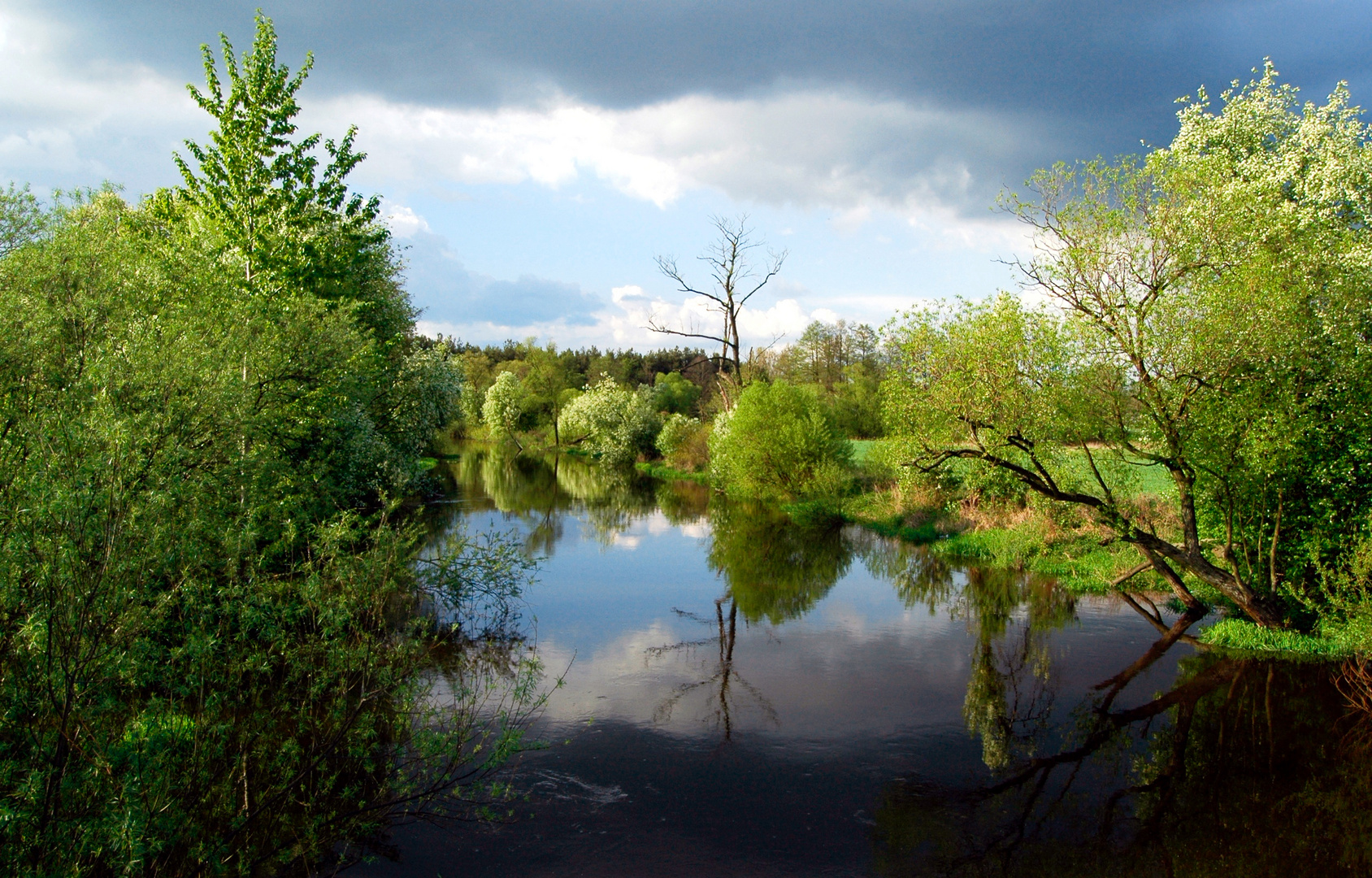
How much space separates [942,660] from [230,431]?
1127 centimetres

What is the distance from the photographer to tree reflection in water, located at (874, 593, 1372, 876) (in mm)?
7508

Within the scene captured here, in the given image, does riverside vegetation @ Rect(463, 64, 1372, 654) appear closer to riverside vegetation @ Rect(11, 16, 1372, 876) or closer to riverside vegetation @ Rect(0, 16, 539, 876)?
riverside vegetation @ Rect(11, 16, 1372, 876)

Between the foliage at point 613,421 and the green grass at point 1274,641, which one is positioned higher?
the foliage at point 613,421

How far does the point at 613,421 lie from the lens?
58.1 meters

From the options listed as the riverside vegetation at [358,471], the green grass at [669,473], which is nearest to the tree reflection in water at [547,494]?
the green grass at [669,473]

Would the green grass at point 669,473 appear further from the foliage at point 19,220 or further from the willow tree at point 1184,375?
the foliage at point 19,220

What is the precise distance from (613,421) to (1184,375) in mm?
47398

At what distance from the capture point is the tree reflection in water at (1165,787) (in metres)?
7.51

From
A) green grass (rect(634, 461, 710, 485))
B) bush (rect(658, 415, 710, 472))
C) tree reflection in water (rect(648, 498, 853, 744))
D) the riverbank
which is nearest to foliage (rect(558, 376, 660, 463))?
green grass (rect(634, 461, 710, 485))

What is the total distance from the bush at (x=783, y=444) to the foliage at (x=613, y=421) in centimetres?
2131

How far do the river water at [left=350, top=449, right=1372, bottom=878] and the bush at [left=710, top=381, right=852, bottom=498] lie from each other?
523 inches

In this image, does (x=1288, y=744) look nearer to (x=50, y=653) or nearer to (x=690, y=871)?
(x=690, y=871)

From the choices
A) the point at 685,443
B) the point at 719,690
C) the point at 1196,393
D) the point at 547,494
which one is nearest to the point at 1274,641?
the point at 1196,393

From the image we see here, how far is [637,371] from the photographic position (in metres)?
95.6
